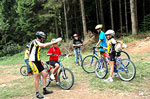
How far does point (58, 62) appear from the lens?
523cm

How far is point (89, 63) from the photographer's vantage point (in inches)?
274

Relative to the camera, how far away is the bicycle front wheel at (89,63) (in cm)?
682

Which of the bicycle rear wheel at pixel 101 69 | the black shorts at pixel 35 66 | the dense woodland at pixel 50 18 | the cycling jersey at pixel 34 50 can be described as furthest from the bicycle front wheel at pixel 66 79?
the dense woodland at pixel 50 18

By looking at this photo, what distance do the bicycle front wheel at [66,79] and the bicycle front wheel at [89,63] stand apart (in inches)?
82.3

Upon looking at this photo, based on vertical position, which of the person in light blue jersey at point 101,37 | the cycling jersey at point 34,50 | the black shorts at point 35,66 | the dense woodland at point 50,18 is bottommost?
the black shorts at point 35,66

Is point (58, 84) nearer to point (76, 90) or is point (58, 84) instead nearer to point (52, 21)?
point (76, 90)

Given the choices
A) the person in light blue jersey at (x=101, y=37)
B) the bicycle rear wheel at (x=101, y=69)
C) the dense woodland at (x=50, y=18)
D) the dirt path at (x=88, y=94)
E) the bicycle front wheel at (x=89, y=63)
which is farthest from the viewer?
the dense woodland at (x=50, y=18)

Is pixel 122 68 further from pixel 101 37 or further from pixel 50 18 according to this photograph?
pixel 50 18

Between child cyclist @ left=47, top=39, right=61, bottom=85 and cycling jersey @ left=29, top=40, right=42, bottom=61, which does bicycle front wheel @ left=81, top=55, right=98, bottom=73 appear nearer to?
child cyclist @ left=47, top=39, right=61, bottom=85

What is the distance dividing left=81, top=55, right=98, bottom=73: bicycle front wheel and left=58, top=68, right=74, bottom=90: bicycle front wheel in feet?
6.86

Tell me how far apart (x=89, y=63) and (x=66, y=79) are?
87.3 inches

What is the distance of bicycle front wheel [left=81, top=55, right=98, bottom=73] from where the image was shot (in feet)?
22.4

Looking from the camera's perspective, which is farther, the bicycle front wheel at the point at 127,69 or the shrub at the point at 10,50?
the shrub at the point at 10,50

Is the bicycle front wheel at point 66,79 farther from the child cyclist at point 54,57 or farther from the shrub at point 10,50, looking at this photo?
the shrub at point 10,50
